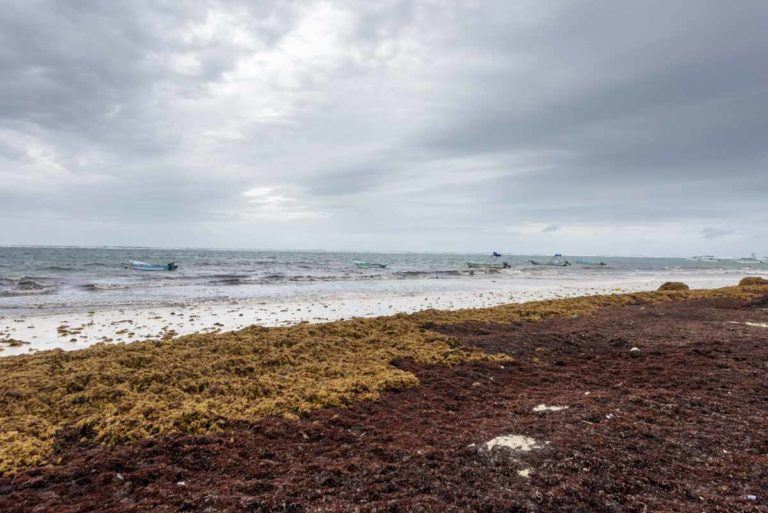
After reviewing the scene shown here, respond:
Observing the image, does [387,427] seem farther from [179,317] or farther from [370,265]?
[370,265]

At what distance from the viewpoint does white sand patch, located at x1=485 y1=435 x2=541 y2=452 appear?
425cm

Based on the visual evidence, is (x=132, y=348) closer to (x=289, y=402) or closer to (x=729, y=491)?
(x=289, y=402)

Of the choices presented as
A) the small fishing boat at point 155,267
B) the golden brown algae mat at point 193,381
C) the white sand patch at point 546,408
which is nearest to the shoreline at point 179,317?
the golden brown algae mat at point 193,381

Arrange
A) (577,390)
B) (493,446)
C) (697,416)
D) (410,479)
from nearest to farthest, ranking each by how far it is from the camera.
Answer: (410,479)
(493,446)
(697,416)
(577,390)

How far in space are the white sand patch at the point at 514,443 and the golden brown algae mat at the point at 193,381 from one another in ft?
7.22

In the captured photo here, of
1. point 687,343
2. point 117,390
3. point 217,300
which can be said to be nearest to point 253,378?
point 117,390

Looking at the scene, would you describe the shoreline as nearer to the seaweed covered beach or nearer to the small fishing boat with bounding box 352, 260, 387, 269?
the seaweed covered beach

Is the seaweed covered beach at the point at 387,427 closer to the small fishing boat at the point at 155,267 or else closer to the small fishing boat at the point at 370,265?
the small fishing boat at the point at 155,267

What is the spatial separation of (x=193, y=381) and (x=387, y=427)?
11.3 feet

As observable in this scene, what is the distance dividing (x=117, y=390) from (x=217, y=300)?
1297cm

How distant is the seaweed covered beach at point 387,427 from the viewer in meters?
3.57

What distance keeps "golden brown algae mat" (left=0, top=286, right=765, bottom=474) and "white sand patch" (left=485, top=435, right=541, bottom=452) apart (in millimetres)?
2200

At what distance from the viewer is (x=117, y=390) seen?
6086 mm

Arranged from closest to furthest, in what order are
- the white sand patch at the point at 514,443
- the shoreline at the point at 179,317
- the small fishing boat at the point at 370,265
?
the white sand patch at the point at 514,443 → the shoreline at the point at 179,317 → the small fishing boat at the point at 370,265
